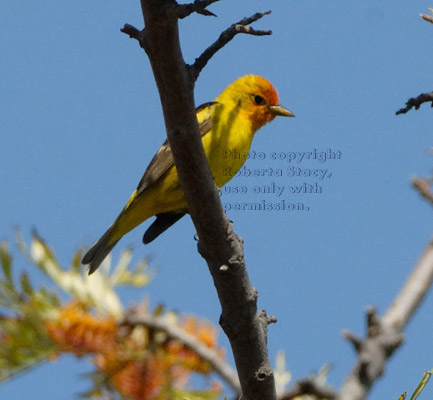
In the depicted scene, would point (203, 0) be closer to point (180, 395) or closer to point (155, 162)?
point (180, 395)

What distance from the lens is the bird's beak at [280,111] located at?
5.60 metres

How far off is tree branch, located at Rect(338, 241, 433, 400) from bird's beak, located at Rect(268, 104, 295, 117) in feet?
15.3

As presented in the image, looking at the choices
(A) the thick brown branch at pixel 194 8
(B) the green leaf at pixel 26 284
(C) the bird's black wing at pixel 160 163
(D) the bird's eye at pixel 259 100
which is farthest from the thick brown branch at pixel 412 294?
(D) the bird's eye at pixel 259 100

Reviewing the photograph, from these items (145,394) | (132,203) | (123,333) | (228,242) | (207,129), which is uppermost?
(207,129)

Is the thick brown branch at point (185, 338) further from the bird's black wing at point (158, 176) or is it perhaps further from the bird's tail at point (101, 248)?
the bird's tail at point (101, 248)

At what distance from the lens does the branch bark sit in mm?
2070

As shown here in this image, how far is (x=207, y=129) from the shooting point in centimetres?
487

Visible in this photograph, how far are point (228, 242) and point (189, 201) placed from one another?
20cm

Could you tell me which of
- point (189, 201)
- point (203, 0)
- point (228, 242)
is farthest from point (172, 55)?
point (228, 242)

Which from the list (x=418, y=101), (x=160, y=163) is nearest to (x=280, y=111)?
(x=160, y=163)

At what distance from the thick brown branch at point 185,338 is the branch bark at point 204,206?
0.45 meters

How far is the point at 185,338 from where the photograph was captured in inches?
60.2

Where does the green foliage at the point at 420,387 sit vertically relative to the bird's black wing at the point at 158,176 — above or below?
below

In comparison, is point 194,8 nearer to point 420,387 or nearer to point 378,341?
point 420,387
